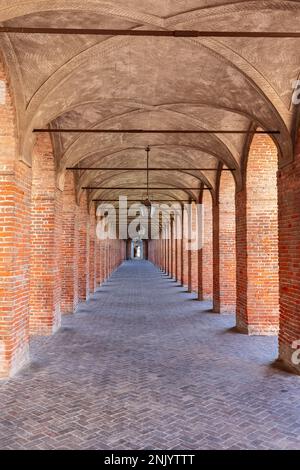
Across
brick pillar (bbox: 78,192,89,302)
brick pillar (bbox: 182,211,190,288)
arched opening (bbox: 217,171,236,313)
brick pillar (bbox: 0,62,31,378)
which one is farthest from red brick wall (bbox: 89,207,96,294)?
brick pillar (bbox: 0,62,31,378)

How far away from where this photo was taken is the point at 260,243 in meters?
9.20

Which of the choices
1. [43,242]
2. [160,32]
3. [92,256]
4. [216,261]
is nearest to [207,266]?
[216,261]

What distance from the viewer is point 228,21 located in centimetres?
520

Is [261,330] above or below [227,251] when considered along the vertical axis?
below

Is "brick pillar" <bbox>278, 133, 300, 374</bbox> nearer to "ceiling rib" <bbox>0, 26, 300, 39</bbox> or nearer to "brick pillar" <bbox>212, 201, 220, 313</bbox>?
"ceiling rib" <bbox>0, 26, 300, 39</bbox>

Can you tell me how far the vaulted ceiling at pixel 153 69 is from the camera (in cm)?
495

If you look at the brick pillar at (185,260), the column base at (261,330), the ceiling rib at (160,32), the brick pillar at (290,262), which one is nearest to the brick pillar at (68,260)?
the column base at (261,330)

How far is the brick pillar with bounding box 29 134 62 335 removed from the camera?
29.7 feet

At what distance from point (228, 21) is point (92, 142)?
5.72m

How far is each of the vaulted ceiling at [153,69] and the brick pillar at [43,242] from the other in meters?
0.49

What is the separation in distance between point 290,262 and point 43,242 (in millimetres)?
5575

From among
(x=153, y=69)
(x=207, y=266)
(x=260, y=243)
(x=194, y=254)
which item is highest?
(x=153, y=69)

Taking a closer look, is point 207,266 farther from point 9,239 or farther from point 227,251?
point 9,239

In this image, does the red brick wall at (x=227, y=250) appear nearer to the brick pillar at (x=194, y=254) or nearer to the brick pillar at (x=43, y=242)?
the brick pillar at (x=194, y=254)
